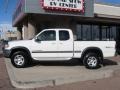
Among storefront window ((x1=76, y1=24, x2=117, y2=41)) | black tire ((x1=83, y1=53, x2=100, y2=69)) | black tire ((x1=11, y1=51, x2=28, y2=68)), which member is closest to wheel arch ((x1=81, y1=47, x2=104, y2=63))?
black tire ((x1=83, y1=53, x2=100, y2=69))

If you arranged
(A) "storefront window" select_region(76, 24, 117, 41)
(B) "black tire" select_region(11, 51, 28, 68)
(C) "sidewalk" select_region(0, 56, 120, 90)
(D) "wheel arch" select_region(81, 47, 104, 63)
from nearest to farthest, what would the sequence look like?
(C) "sidewalk" select_region(0, 56, 120, 90) < (B) "black tire" select_region(11, 51, 28, 68) < (D) "wheel arch" select_region(81, 47, 104, 63) < (A) "storefront window" select_region(76, 24, 117, 41)

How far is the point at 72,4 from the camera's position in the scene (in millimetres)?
21516

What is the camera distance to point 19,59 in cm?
1462

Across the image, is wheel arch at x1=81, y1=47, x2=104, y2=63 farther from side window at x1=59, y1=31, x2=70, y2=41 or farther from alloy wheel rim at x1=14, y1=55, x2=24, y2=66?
alloy wheel rim at x1=14, y1=55, x2=24, y2=66

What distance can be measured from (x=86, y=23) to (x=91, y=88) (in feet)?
67.6

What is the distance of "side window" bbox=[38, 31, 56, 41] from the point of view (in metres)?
14.8

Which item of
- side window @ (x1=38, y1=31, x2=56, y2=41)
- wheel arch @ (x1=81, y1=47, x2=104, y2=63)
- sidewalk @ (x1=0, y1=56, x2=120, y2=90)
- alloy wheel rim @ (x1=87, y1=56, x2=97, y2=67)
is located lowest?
sidewalk @ (x1=0, y1=56, x2=120, y2=90)

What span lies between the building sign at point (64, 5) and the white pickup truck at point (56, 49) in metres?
5.87

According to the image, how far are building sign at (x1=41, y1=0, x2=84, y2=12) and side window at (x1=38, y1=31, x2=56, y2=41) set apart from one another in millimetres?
5859

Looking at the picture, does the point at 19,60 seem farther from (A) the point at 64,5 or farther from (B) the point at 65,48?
(A) the point at 64,5

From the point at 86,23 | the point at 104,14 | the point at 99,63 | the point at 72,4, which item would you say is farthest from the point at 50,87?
the point at 86,23

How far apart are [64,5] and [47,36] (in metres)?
6.80

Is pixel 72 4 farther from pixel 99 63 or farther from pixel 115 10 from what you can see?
pixel 115 10

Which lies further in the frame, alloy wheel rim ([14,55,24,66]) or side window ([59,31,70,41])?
side window ([59,31,70,41])
